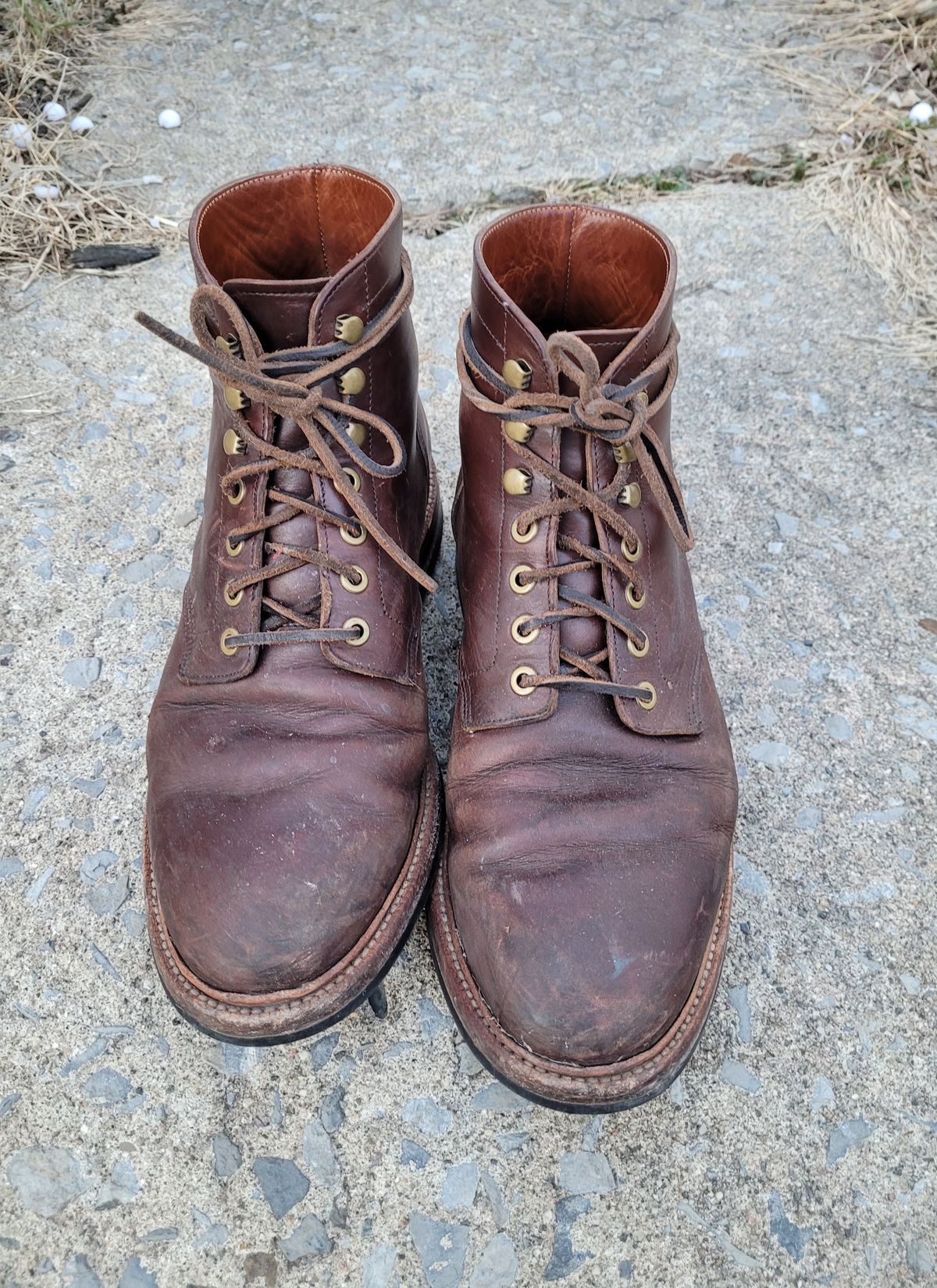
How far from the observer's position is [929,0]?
10.6 ft

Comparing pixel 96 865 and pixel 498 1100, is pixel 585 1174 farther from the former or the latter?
pixel 96 865

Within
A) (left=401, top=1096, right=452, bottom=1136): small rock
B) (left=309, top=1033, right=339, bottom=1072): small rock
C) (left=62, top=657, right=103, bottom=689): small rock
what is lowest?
(left=309, top=1033, right=339, bottom=1072): small rock

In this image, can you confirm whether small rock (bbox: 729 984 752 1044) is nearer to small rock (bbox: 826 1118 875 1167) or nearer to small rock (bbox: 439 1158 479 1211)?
small rock (bbox: 826 1118 875 1167)

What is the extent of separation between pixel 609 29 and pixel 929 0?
1126 millimetres

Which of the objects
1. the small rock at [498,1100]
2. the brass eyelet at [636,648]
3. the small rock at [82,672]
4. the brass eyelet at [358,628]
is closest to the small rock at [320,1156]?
the small rock at [498,1100]

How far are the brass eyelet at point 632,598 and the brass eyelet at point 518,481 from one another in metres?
0.22

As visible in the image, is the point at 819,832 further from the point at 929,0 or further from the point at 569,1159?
the point at 929,0

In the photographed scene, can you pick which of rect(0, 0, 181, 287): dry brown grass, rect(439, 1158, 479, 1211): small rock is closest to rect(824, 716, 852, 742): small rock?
rect(439, 1158, 479, 1211): small rock

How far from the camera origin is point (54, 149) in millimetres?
2865

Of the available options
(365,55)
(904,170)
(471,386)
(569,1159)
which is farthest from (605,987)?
(365,55)

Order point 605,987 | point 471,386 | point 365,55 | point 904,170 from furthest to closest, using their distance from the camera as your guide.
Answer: point 365,55 → point 904,170 → point 471,386 → point 605,987

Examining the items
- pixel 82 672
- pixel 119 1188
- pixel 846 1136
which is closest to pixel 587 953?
pixel 846 1136

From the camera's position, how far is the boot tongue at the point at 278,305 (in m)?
1.33

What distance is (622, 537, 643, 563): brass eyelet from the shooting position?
4.72 feet
